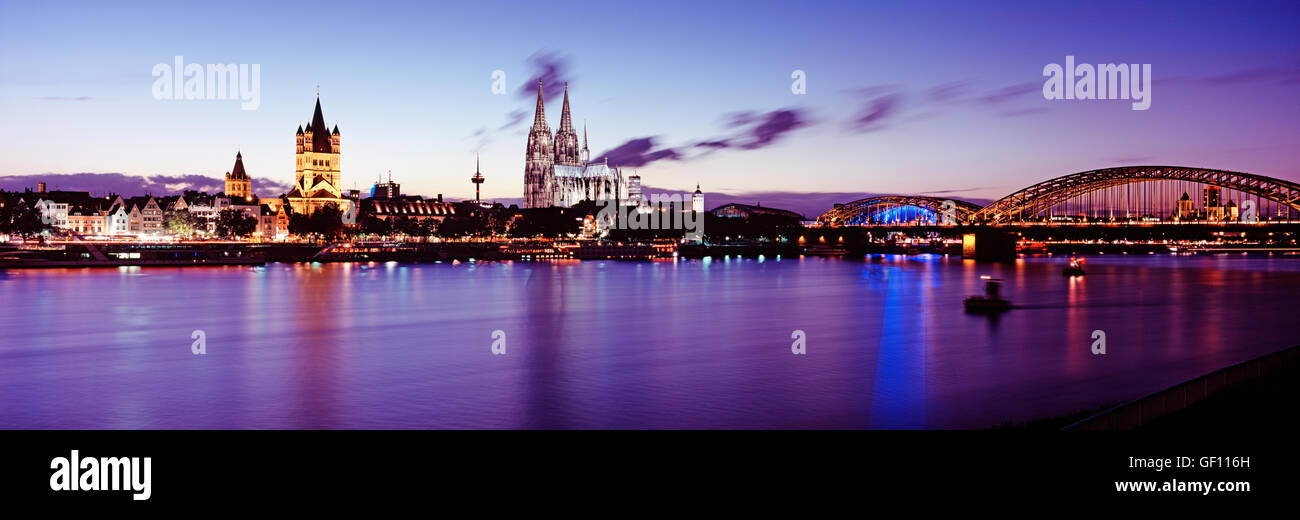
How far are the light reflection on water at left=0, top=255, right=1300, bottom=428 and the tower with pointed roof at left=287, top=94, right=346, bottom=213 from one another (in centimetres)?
10292

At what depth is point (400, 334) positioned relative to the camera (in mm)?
39750

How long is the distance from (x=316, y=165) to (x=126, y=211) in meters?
39.3

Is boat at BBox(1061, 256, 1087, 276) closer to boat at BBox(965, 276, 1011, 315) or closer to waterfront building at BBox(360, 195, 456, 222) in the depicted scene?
boat at BBox(965, 276, 1011, 315)

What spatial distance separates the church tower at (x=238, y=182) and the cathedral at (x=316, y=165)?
1041cm

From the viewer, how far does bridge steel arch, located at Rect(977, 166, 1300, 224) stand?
306 ft

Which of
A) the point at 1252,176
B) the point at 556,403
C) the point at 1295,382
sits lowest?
the point at 556,403

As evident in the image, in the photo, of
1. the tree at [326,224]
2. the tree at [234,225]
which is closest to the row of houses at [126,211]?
the tree at [234,225]

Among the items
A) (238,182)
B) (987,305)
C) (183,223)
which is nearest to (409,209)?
(238,182)

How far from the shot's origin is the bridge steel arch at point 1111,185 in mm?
93125

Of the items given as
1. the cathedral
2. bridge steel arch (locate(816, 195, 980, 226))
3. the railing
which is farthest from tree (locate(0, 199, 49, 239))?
the railing

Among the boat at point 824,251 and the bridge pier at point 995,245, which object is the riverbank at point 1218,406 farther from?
the boat at point 824,251
